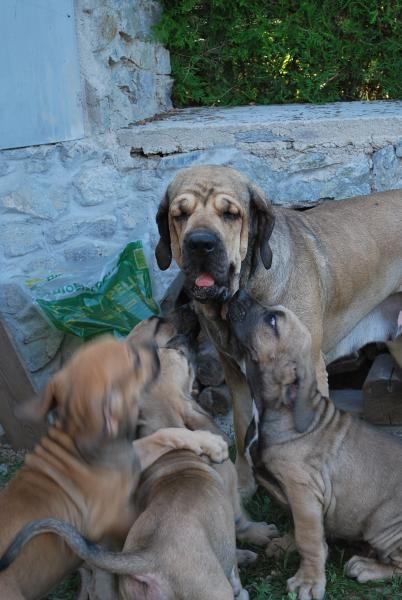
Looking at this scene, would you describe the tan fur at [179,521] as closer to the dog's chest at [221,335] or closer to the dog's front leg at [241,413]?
the dog's chest at [221,335]

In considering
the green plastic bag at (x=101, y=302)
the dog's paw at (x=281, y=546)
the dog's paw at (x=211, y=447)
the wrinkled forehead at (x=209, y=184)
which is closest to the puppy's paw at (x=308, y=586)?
the dog's paw at (x=281, y=546)

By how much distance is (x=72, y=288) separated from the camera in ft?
19.9

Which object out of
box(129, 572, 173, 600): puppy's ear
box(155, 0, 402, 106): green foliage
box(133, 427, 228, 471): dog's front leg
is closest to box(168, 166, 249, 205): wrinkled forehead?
box(133, 427, 228, 471): dog's front leg

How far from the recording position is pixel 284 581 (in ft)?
14.2

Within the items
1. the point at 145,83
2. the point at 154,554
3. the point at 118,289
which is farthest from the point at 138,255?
the point at 154,554

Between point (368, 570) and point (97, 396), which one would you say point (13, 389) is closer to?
point (97, 396)

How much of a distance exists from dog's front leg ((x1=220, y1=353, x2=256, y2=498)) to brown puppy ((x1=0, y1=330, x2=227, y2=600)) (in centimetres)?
112

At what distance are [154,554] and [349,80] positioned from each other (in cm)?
536

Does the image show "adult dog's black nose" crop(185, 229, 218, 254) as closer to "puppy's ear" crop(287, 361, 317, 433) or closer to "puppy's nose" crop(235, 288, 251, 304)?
"puppy's nose" crop(235, 288, 251, 304)

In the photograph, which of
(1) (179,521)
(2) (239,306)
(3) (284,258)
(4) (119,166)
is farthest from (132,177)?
(1) (179,521)

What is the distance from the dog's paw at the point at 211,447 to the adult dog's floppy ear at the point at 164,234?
3.84 ft

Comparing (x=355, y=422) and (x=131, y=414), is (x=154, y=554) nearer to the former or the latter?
(x=131, y=414)

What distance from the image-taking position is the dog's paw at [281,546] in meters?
4.46

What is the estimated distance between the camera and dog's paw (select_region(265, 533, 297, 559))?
14.6 ft
